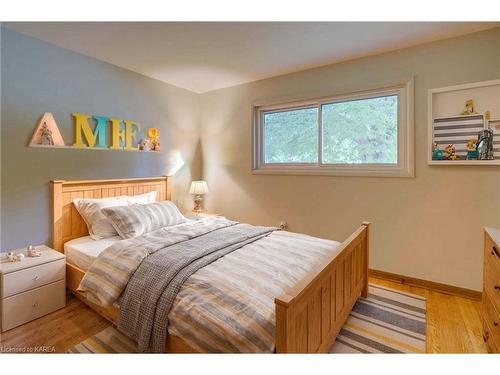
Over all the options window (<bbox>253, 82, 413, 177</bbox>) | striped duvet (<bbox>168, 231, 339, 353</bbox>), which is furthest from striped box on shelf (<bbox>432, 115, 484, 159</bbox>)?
striped duvet (<bbox>168, 231, 339, 353</bbox>)

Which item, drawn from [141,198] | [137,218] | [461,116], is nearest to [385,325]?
[461,116]

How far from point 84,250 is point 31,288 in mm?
415

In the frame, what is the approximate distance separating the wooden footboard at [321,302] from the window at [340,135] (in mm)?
921

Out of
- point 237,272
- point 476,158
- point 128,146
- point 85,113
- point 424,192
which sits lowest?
point 237,272

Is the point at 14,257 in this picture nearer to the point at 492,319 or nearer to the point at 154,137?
the point at 154,137

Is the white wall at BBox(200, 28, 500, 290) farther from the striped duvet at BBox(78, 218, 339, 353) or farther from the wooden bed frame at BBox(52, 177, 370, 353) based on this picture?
the striped duvet at BBox(78, 218, 339, 353)

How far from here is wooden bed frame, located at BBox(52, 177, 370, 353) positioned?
1.08 m

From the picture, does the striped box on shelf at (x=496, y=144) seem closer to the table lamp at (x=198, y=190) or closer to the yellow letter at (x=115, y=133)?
the table lamp at (x=198, y=190)

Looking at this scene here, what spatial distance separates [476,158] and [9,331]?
3.87 meters

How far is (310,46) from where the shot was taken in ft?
8.23

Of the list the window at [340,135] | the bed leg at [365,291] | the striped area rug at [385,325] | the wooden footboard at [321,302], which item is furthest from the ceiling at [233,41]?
the striped area rug at [385,325]

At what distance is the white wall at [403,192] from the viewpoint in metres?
2.30

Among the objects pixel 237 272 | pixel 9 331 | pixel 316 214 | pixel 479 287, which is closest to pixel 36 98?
pixel 9 331
